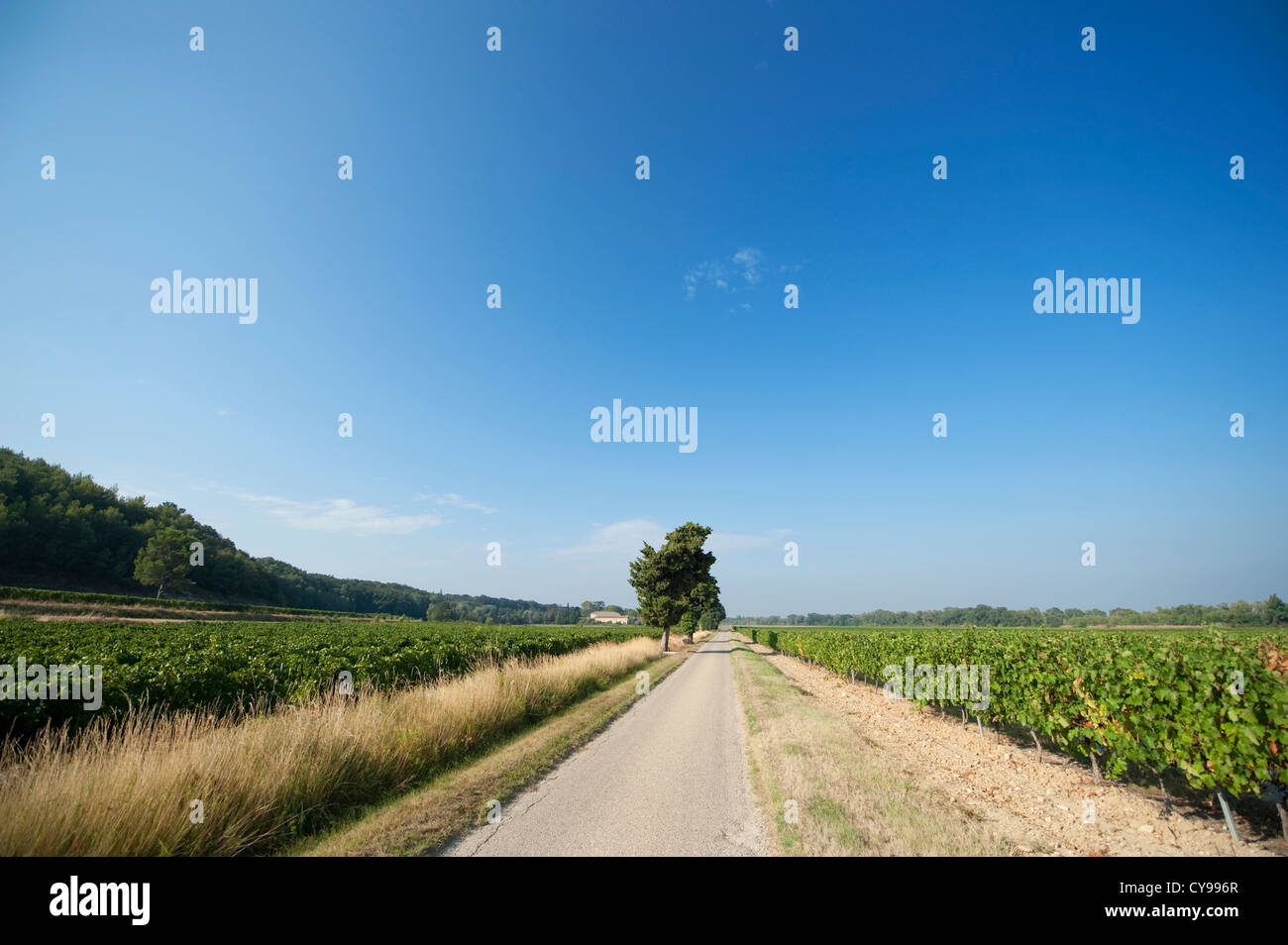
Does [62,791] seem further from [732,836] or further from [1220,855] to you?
[1220,855]

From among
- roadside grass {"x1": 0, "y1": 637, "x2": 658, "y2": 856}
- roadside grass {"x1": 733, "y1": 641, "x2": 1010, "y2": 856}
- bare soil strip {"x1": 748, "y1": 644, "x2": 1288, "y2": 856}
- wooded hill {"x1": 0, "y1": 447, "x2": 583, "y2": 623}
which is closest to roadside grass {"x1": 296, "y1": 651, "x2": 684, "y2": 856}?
roadside grass {"x1": 0, "y1": 637, "x2": 658, "y2": 856}

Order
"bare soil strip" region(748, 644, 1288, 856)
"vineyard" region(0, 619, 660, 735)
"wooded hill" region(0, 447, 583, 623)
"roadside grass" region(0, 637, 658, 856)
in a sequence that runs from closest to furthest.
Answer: "roadside grass" region(0, 637, 658, 856), "bare soil strip" region(748, 644, 1288, 856), "vineyard" region(0, 619, 660, 735), "wooded hill" region(0, 447, 583, 623)

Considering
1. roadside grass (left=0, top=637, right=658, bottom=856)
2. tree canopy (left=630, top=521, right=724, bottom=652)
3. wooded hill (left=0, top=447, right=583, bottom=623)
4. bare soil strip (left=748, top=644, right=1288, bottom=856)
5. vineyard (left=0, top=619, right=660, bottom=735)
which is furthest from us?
wooded hill (left=0, top=447, right=583, bottom=623)

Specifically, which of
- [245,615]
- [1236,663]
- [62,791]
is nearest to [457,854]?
[62,791]

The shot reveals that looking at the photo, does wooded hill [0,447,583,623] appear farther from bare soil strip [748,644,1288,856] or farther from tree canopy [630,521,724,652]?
bare soil strip [748,644,1288,856]

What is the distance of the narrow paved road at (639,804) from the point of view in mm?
5023

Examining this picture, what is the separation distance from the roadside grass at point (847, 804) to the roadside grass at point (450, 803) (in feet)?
12.1

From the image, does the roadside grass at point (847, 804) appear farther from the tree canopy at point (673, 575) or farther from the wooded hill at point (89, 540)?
the wooded hill at point (89, 540)

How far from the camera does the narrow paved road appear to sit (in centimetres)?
502

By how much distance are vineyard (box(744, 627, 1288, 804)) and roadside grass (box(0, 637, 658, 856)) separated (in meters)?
11.1

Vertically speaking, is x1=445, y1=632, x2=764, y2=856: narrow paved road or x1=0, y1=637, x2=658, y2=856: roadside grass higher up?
x1=0, y1=637, x2=658, y2=856: roadside grass

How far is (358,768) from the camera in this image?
660cm
